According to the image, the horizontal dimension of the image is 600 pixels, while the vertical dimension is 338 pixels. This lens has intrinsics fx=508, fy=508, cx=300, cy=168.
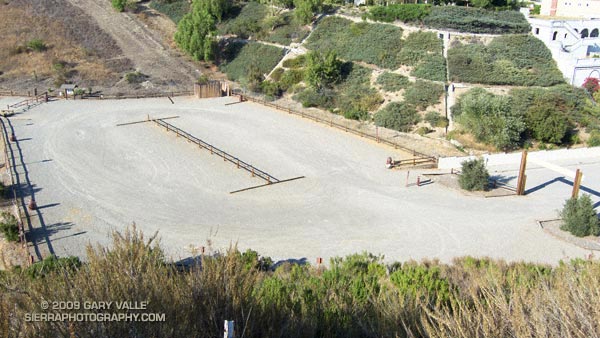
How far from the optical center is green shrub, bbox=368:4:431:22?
4247 cm

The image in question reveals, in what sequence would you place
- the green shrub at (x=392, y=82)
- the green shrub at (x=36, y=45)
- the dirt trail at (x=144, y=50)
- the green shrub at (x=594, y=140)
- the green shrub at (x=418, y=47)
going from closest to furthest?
the green shrub at (x=594, y=140)
the green shrub at (x=392, y=82)
the green shrub at (x=418, y=47)
the dirt trail at (x=144, y=50)
the green shrub at (x=36, y=45)

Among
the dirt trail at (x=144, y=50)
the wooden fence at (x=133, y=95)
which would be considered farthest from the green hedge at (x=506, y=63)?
the dirt trail at (x=144, y=50)

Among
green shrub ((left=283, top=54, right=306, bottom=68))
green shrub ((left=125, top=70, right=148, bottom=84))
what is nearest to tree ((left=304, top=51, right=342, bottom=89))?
green shrub ((left=283, top=54, right=306, bottom=68))

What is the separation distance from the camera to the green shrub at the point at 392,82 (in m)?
36.2

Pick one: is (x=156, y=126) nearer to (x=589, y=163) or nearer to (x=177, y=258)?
(x=177, y=258)

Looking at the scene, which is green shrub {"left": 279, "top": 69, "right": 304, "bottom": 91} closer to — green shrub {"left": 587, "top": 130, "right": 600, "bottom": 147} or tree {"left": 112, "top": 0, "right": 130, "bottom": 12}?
green shrub {"left": 587, "top": 130, "right": 600, "bottom": 147}

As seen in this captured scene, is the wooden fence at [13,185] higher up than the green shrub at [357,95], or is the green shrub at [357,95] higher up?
the green shrub at [357,95]

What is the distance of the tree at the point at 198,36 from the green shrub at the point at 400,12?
581 inches

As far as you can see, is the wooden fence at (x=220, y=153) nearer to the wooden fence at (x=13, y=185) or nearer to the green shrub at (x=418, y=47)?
the wooden fence at (x=13, y=185)

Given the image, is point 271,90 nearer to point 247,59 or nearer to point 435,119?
point 247,59

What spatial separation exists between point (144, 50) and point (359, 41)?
21750 mm

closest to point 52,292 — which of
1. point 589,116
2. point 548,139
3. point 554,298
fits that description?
point 554,298

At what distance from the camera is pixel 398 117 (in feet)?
107

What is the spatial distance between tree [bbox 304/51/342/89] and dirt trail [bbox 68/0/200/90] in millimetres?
11114
